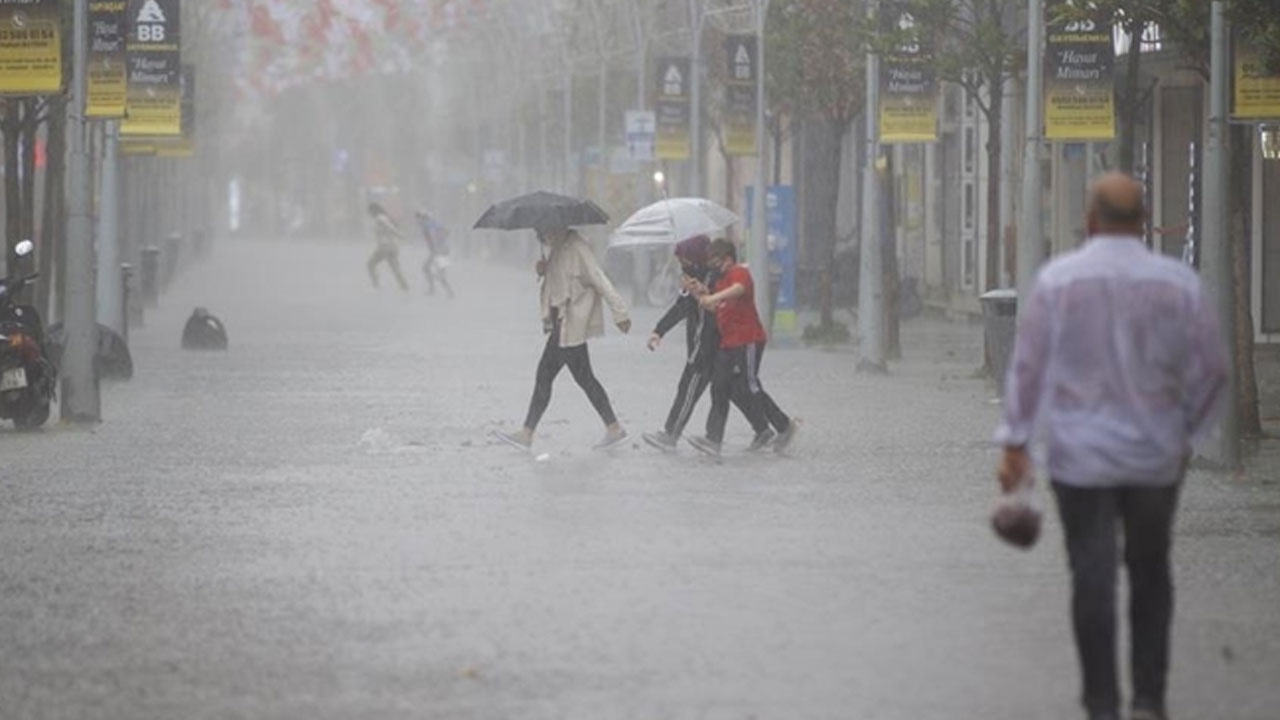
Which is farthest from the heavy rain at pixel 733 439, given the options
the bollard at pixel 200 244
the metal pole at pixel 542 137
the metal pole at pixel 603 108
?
the bollard at pixel 200 244

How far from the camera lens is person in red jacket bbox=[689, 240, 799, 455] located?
22.8 m

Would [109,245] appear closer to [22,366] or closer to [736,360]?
[22,366]

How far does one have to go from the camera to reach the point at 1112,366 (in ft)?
31.4

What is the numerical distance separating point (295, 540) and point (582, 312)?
7129 mm

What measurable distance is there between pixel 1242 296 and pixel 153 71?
1423cm

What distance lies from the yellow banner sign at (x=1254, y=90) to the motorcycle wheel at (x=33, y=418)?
9.35 meters

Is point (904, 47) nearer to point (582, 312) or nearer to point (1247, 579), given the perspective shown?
point (582, 312)

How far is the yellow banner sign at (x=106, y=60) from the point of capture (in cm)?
2758

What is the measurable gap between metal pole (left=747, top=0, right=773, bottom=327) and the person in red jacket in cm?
1803

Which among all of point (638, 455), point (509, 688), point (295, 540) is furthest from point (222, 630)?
point (638, 455)

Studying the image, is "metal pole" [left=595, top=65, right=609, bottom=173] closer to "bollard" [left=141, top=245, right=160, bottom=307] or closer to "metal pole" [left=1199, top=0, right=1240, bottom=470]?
"bollard" [left=141, top=245, right=160, bottom=307]

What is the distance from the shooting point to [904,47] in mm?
33969

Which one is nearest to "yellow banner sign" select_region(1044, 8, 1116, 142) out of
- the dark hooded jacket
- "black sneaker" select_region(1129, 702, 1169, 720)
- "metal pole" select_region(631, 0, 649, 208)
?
the dark hooded jacket

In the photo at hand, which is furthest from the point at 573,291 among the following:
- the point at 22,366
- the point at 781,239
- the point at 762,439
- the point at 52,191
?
the point at 781,239
